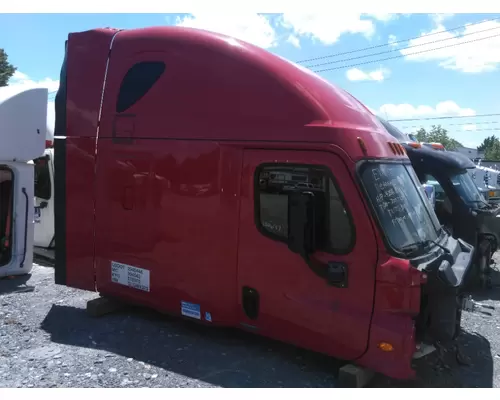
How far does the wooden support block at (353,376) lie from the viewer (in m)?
4.25

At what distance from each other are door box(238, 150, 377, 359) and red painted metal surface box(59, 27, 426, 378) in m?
0.01

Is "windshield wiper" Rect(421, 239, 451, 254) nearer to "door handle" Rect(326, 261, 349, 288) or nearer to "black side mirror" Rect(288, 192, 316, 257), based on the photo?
"door handle" Rect(326, 261, 349, 288)

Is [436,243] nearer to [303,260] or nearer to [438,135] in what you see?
[303,260]

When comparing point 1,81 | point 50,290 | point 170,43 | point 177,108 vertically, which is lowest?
point 50,290

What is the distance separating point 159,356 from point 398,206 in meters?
2.68

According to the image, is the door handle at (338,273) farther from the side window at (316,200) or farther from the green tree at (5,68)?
the green tree at (5,68)

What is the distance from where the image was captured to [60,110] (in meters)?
5.96

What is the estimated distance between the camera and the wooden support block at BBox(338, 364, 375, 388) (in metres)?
4.25

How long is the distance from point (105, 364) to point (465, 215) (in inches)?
245

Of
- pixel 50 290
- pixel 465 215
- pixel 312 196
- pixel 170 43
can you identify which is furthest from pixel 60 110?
pixel 465 215

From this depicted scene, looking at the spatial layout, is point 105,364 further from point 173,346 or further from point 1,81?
point 1,81

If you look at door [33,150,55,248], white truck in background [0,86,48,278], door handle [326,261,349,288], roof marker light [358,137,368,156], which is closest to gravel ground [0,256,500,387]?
door handle [326,261,349,288]

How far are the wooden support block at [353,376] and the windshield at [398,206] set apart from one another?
109 cm

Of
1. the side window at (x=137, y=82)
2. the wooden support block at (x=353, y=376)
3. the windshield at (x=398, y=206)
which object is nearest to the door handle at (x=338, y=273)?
the windshield at (x=398, y=206)
